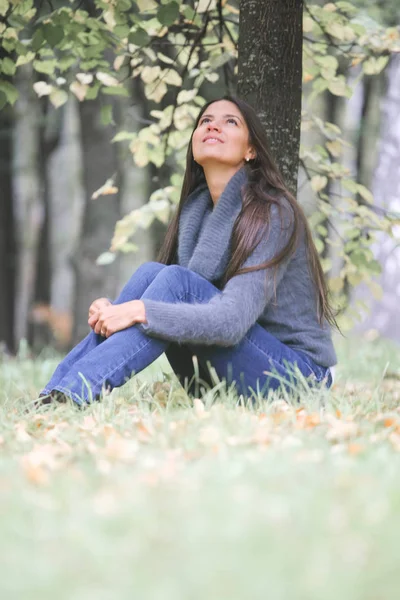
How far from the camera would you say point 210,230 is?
320 centimetres

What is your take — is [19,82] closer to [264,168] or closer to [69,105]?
[69,105]

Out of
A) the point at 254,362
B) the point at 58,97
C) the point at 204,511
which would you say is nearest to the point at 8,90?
the point at 58,97

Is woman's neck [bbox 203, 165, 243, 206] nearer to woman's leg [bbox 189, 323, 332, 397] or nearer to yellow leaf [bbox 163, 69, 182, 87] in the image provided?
woman's leg [bbox 189, 323, 332, 397]

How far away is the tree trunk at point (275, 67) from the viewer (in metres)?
3.55

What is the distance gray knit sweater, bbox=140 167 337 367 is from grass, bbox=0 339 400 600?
496mm

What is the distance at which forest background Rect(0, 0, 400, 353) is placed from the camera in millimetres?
3645

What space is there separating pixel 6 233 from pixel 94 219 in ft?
10.7

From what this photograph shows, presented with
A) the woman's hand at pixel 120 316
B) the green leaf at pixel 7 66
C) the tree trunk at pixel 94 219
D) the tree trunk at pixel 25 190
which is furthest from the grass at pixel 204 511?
the tree trunk at pixel 25 190

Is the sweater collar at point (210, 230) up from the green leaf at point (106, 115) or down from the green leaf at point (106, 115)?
down

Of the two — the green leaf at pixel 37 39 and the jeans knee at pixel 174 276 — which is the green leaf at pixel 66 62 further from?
the jeans knee at pixel 174 276

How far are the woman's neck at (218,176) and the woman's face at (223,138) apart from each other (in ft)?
0.08

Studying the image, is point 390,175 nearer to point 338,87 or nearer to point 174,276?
point 338,87

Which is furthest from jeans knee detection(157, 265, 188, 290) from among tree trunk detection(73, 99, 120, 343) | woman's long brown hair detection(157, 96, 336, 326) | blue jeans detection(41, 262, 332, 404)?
tree trunk detection(73, 99, 120, 343)

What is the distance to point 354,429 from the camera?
2246mm
